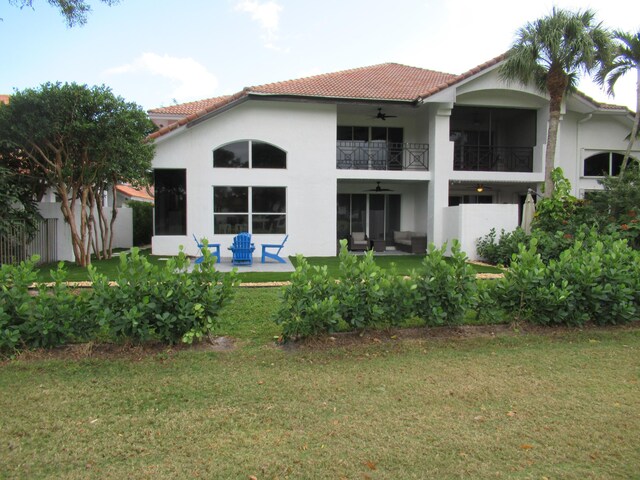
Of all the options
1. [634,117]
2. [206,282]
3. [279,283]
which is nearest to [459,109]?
[634,117]

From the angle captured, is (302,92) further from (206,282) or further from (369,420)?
(369,420)

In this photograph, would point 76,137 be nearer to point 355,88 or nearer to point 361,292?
point 355,88

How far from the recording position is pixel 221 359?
191 inches

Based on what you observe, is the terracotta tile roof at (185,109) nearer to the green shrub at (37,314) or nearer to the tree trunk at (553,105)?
the tree trunk at (553,105)

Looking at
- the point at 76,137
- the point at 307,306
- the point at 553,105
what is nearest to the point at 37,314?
the point at 307,306

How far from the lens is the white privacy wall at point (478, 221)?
14016 millimetres

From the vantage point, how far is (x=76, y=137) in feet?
37.4

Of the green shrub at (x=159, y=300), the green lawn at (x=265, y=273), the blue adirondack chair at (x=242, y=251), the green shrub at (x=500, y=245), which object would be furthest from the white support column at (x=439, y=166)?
the green shrub at (x=159, y=300)

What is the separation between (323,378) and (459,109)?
50.9 ft

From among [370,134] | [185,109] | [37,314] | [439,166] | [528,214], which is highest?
[185,109]

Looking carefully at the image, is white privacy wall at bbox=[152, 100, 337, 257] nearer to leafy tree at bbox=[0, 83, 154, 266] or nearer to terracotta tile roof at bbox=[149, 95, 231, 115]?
leafy tree at bbox=[0, 83, 154, 266]

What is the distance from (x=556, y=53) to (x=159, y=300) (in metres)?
13.5

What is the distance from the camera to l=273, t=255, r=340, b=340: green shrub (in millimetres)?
5062

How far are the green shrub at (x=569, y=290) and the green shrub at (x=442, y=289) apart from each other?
2.49 feet
